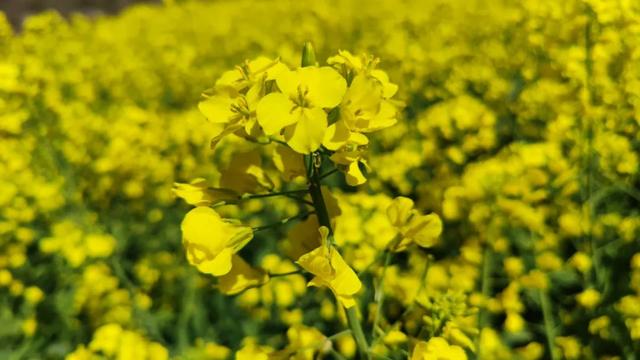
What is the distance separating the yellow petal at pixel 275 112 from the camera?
1026 millimetres

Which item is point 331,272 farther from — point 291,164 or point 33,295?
point 33,295

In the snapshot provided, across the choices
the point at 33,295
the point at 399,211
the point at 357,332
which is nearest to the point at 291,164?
the point at 399,211

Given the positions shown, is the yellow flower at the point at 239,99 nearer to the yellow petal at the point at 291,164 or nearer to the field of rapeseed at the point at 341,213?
the field of rapeseed at the point at 341,213

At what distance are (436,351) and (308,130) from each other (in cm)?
44

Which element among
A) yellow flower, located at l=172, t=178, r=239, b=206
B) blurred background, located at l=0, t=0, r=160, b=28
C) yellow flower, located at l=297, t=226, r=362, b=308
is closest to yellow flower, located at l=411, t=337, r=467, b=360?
yellow flower, located at l=297, t=226, r=362, b=308

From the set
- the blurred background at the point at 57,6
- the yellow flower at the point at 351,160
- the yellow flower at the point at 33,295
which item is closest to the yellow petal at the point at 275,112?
the yellow flower at the point at 351,160

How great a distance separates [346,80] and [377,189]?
178 cm

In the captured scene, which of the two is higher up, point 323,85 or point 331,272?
point 323,85

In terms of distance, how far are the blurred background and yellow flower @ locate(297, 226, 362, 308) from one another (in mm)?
10181

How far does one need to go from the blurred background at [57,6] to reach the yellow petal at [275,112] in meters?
10.1

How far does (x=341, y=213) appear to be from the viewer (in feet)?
4.29

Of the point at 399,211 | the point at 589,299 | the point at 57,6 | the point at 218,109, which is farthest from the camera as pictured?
the point at 57,6

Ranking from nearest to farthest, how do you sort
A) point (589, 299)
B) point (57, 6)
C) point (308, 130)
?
point (308, 130)
point (589, 299)
point (57, 6)

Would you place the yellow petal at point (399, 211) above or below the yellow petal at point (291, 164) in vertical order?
below
